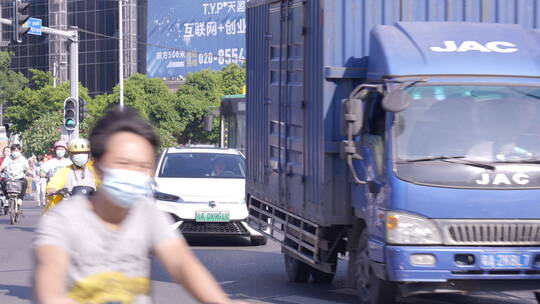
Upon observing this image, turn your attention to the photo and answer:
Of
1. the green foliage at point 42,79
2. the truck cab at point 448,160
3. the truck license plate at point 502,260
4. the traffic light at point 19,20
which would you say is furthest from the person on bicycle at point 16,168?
the green foliage at point 42,79

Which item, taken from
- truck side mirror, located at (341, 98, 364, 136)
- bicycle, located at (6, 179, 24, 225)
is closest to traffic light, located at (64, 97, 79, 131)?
bicycle, located at (6, 179, 24, 225)

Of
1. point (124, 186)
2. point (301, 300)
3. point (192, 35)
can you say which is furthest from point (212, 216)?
point (192, 35)

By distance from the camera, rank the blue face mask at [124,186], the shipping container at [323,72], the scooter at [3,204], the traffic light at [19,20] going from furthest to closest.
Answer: the scooter at [3,204] → the traffic light at [19,20] → the shipping container at [323,72] → the blue face mask at [124,186]

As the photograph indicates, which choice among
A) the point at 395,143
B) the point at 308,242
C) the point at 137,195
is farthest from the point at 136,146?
the point at 308,242

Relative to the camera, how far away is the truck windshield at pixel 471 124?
8703 mm

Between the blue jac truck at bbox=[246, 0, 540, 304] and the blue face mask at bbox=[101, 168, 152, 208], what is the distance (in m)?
5.16

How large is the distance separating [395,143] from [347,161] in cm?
51

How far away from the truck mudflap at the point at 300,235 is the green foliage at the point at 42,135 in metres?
42.3

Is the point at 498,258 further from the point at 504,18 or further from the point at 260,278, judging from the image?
the point at 260,278

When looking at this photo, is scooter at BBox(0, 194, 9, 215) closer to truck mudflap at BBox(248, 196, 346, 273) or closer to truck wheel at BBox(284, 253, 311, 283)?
truck mudflap at BBox(248, 196, 346, 273)

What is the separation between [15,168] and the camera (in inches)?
883

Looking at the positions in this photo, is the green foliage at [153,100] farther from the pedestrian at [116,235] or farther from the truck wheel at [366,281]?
the pedestrian at [116,235]

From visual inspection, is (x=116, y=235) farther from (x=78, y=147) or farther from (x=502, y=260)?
(x=78, y=147)

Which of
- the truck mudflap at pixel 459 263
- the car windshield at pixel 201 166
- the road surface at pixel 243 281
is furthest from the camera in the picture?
the car windshield at pixel 201 166
